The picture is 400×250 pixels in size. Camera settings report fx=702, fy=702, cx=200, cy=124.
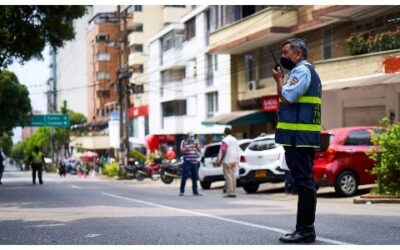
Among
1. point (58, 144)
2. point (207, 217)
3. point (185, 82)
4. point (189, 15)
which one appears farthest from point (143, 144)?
point (58, 144)

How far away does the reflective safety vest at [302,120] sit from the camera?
6621 millimetres

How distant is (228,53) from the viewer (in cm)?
3578

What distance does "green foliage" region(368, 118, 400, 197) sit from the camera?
532 inches

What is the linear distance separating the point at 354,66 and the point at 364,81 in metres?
2.12

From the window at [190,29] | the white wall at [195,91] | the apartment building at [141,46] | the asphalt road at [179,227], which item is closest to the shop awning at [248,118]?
the white wall at [195,91]

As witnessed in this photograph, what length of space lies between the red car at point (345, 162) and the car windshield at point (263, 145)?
3.00 m

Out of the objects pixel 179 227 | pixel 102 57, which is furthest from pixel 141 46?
pixel 179 227

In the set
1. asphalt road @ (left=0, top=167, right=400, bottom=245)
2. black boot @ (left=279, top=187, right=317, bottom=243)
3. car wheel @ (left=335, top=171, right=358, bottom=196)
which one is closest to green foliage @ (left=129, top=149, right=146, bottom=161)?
car wheel @ (left=335, top=171, right=358, bottom=196)

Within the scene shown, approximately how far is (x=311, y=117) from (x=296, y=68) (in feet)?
1.63

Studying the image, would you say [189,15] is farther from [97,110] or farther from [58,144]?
[58,144]

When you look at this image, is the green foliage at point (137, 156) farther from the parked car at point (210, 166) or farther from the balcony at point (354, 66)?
the parked car at point (210, 166)

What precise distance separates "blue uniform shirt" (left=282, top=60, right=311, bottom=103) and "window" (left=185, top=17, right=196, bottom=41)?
37.7m

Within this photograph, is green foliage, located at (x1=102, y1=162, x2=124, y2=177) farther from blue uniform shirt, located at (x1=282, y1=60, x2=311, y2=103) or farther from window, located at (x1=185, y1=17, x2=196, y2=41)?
blue uniform shirt, located at (x1=282, y1=60, x2=311, y2=103)
